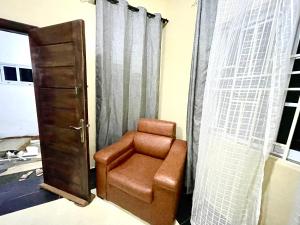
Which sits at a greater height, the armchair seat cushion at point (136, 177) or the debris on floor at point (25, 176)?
the armchair seat cushion at point (136, 177)

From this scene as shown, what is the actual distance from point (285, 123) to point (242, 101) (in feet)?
1.05

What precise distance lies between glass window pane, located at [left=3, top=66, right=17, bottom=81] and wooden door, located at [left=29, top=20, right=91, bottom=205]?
2396mm

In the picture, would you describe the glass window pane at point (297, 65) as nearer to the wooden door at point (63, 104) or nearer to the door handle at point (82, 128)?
the wooden door at point (63, 104)

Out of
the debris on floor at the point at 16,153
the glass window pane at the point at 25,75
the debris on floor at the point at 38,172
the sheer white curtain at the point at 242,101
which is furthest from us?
the glass window pane at the point at 25,75

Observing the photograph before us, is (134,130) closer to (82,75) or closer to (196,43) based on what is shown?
(82,75)

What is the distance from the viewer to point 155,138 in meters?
2.00

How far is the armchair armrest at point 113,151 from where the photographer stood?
1.58 meters

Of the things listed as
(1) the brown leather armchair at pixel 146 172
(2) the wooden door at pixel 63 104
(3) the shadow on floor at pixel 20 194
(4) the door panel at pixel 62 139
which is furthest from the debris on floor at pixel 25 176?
(1) the brown leather armchair at pixel 146 172

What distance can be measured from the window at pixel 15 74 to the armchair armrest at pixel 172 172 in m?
3.63

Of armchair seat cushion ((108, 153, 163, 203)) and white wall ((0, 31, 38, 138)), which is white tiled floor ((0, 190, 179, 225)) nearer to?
armchair seat cushion ((108, 153, 163, 203))

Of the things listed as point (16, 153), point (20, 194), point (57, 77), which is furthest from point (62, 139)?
point (16, 153)

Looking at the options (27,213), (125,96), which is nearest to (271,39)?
(125,96)

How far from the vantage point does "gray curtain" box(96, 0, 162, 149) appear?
6.26 feet

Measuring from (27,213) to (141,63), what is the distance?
2.10 metres
